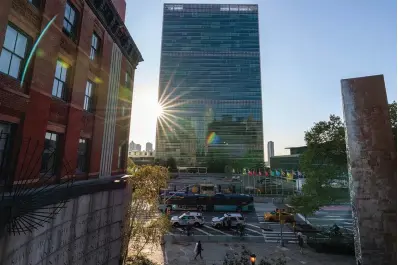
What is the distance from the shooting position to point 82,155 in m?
11.6

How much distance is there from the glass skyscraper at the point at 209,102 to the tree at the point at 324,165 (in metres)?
96.7

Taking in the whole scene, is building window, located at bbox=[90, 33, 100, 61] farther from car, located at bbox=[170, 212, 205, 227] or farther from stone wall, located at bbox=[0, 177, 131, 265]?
car, located at bbox=[170, 212, 205, 227]

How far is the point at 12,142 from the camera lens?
7.26 metres

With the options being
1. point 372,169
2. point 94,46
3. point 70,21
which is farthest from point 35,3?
point 372,169

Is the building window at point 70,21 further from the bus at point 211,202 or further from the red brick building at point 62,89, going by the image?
the bus at point 211,202

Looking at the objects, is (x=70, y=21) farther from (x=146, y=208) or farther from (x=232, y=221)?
(x=232, y=221)

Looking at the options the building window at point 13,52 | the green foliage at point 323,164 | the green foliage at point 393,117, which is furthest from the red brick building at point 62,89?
the green foliage at point 393,117

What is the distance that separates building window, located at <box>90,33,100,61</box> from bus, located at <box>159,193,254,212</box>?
2691 cm

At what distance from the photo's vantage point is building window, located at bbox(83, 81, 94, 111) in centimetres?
1193

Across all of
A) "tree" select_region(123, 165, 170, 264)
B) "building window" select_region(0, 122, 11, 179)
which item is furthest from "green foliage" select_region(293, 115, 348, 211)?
"building window" select_region(0, 122, 11, 179)

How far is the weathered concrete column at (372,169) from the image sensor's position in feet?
33.3

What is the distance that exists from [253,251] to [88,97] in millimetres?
19273

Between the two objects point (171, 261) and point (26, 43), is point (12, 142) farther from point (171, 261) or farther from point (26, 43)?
point (171, 261)

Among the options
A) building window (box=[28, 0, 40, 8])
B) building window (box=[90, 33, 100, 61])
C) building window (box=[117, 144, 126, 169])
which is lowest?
building window (box=[117, 144, 126, 169])
